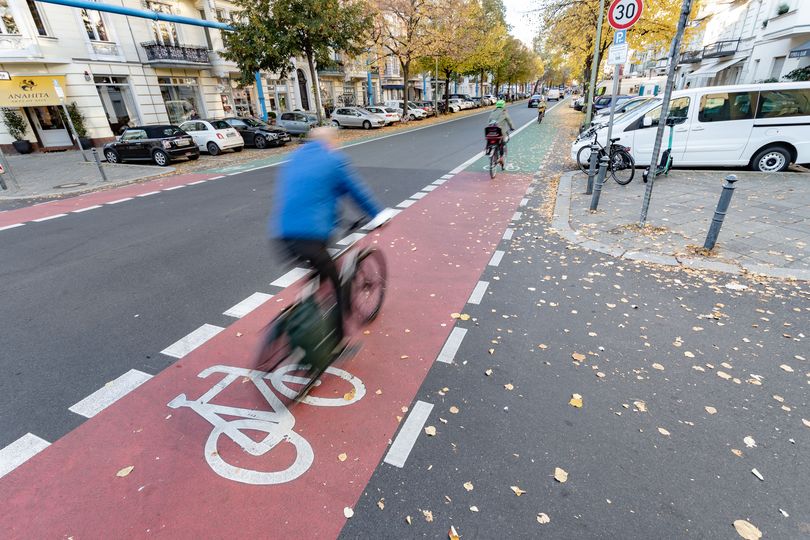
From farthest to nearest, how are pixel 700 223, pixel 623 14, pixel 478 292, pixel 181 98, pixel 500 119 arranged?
pixel 181 98
pixel 500 119
pixel 623 14
pixel 700 223
pixel 478 292

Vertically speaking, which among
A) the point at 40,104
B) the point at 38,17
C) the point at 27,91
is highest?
the point at 38,17

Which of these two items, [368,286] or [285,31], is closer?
[368,286]

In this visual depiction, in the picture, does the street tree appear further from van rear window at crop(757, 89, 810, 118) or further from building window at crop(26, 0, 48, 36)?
van rear window at crop(757, 89, 810, 118)

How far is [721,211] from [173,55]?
28146mm

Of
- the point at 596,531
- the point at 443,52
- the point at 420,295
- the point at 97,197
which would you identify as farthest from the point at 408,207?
the point at 443,52

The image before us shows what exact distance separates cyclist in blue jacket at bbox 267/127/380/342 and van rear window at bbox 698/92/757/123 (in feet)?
32.8

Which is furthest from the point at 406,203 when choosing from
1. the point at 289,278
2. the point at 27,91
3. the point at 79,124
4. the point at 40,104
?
the point at 79,124

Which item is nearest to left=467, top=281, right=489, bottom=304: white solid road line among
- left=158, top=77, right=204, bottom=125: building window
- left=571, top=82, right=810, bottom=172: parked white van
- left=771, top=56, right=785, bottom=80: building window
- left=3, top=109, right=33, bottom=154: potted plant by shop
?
left=571, top=82, right=810, bottom=172: parked white van

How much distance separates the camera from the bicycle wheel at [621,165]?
927 cm

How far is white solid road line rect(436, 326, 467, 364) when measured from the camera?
3.55m

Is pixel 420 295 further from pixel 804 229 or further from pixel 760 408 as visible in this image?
pixel 804 229

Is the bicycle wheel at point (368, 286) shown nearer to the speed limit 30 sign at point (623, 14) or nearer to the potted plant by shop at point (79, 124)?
the speed limit 30 sign at point (623, 14)

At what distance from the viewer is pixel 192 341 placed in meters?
3.91

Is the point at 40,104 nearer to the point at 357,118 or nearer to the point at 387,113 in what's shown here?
the point at 357,118
